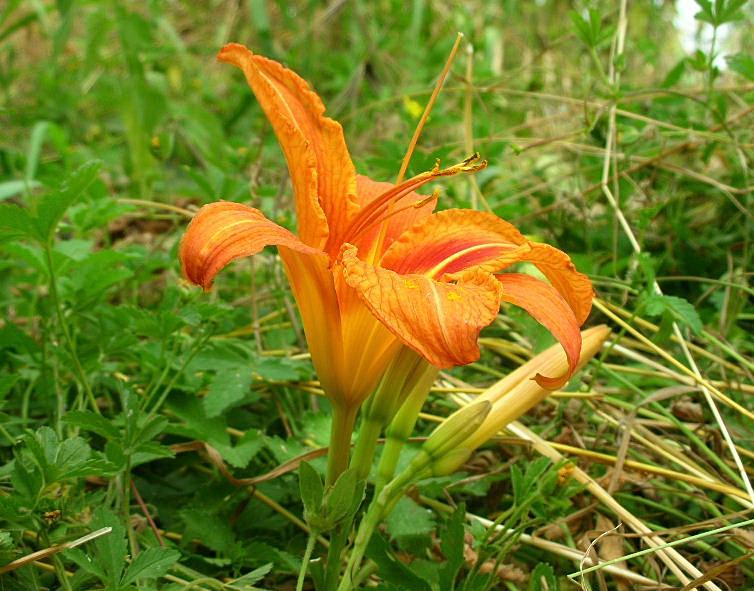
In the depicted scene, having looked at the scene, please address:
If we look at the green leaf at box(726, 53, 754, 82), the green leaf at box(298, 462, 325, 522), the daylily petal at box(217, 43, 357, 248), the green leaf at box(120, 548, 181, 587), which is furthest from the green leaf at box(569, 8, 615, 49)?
the green leaf at box(120, 548, 181, 587)

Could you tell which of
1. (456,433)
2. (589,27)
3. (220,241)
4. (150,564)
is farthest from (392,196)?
(589,27)

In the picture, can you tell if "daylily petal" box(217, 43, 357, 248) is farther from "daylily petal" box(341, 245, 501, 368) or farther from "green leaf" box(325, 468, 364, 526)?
"green leaf" box(325, 468, 364, 526)

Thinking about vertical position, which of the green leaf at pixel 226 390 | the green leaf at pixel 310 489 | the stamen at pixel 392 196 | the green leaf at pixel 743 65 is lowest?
the green leaf at pixel 226 390

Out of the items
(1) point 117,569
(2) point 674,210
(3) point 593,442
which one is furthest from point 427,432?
(2) point 674,210

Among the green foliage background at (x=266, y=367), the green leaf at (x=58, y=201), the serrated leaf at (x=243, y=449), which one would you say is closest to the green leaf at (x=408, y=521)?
the green foliage background at (x=266, y=367)

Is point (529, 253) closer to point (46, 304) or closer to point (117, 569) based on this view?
point (117, 569)

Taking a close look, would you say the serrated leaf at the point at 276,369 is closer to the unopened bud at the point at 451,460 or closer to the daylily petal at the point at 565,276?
the unopened bud at the point at 451,460

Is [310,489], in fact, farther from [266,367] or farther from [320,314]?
[266,367]

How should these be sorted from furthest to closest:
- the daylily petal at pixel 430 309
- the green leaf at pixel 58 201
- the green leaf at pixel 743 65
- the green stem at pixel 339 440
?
the green leaf at pixel 743 65 < the green leaf at pixel 58 201 < the green stem at pixel 339 440 < the daylily petal at pixel 430 309

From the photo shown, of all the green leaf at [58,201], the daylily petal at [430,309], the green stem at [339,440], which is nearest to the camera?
the daylily petal at [430,309]
